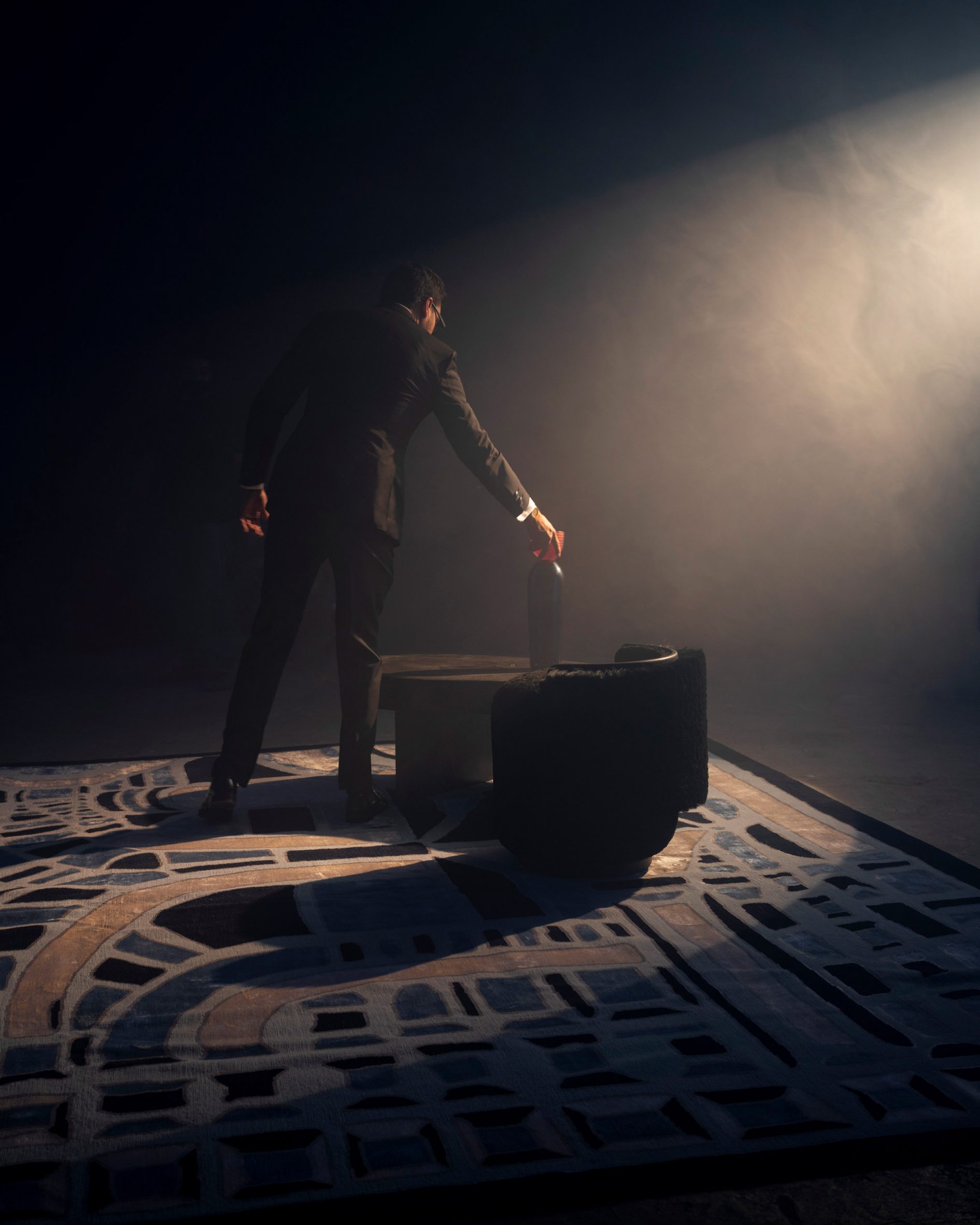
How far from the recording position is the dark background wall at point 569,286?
5184 millimetres

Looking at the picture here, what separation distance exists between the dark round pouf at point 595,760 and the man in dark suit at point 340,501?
58 centimetres

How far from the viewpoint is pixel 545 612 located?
100 inches

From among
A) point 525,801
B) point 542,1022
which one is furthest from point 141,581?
point 542,1022

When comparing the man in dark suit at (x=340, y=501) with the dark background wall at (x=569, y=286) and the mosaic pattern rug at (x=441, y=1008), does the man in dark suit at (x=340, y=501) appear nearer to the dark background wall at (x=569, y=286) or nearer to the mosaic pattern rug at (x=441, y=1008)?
the mosaic pattern rug at (x=441, y=1008)

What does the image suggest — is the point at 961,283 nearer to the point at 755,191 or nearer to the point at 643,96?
the point at 755,191

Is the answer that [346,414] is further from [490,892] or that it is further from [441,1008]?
[441,1008]

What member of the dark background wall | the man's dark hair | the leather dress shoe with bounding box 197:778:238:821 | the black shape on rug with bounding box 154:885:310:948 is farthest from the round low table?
the dark background wall

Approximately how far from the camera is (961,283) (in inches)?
201

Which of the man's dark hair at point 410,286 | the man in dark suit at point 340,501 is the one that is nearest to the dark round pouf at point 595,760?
the man in dark suit at point 340,501

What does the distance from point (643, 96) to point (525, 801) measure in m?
4.66

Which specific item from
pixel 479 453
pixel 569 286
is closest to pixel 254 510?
pixel 479 453

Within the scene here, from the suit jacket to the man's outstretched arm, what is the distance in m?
0.08

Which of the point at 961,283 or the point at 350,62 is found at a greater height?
the point at 350,62

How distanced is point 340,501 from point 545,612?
1.90ft
